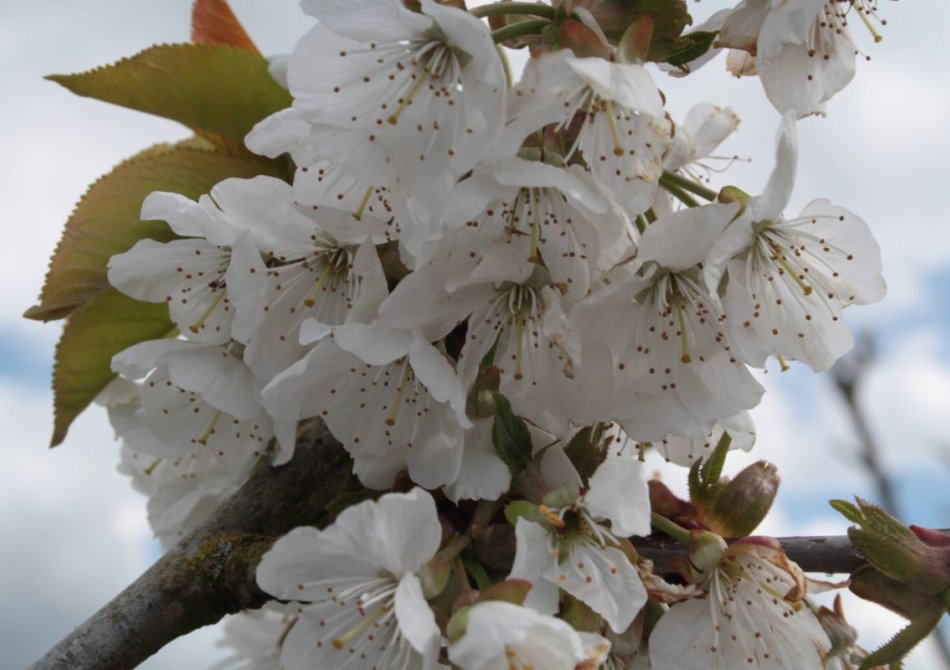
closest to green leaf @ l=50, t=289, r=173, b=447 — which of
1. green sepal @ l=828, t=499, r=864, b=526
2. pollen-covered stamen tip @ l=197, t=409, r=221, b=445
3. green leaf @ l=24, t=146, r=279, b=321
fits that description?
green leaf @ l=24, t=146, r=279, b=321

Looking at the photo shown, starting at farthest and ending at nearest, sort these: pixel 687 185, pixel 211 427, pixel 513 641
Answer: pixel 211 427 → pixel 687 185 → pixel 513 641

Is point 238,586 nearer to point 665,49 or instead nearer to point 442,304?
point 442,304

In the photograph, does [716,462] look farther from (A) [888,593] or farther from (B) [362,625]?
(B) [362,625]

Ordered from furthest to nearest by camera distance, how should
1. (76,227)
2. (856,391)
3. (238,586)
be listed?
(856,391) < (76,227) < (238,586)

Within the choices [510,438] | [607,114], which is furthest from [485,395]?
[607,114]

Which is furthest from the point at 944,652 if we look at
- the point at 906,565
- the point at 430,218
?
the point at 430,218

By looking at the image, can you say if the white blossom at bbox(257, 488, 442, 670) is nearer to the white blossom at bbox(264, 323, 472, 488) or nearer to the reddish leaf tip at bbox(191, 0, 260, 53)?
the white blossom at bbox(264, 323, 472, 488)
